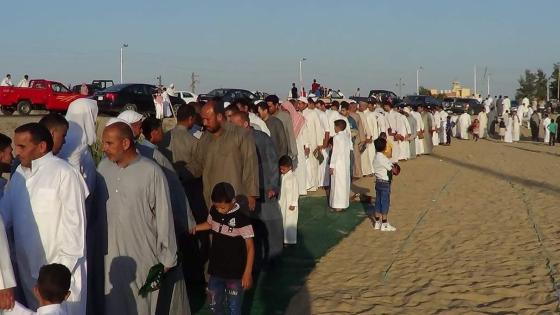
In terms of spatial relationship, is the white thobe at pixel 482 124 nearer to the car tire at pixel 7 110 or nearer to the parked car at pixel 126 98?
the parked car at pixel 126 98

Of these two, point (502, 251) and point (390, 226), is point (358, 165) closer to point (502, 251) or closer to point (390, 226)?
point (390, 226)

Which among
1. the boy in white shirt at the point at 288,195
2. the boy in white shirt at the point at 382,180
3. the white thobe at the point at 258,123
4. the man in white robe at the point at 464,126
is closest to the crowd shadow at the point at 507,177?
the boy in white shirt at the point at 382,180

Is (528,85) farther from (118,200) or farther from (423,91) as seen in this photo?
(118,200)

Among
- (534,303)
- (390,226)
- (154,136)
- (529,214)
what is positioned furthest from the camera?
(529,214)

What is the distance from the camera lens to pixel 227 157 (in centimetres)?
633

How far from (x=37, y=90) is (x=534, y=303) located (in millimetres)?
22852

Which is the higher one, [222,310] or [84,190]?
[84,190]

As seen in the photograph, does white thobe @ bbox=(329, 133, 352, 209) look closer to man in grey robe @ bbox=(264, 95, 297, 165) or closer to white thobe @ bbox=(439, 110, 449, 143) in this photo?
man in grey robe @ bbox=(264, 95, 297, 165)

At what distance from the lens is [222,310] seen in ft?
17.3

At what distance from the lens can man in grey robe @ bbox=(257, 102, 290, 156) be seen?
32.4 ft

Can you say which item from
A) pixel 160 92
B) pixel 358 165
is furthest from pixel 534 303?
pixel 160 92

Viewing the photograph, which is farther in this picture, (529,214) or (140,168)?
(529,214)

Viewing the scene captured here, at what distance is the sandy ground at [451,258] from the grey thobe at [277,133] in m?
1.54

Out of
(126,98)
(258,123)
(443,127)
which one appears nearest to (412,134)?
(443,127)
